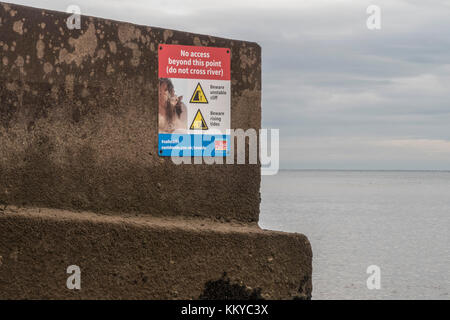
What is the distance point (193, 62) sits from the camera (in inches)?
186

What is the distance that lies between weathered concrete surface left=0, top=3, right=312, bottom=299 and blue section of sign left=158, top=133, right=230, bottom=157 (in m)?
0.09

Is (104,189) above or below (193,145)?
below

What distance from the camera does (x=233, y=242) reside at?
15.2 feet

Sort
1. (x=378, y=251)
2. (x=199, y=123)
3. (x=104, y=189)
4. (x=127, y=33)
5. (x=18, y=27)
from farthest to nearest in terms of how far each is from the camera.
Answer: (x=378, y=251)
(x=199, y=123)
(x=127, y=33)
(x=104, y=189)
(x=18, y=27)

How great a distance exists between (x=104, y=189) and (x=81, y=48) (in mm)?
963

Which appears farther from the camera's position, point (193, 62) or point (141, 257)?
point (193, 62)

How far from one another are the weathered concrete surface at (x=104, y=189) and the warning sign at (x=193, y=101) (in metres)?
0.08

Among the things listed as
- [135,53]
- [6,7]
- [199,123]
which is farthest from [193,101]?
[6,7]

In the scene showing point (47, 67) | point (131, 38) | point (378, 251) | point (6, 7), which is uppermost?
point (6, 7)

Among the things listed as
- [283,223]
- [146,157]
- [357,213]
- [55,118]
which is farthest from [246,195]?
[357,213]

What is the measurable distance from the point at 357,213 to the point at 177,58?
3858cm

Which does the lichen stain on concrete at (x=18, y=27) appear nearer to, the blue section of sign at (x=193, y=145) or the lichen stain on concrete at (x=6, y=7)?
the lichen stain on concrete at (x=6, y=7)

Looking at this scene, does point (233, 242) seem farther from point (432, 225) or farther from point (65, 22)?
point (432, 225)

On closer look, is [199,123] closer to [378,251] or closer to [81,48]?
[81,48]
